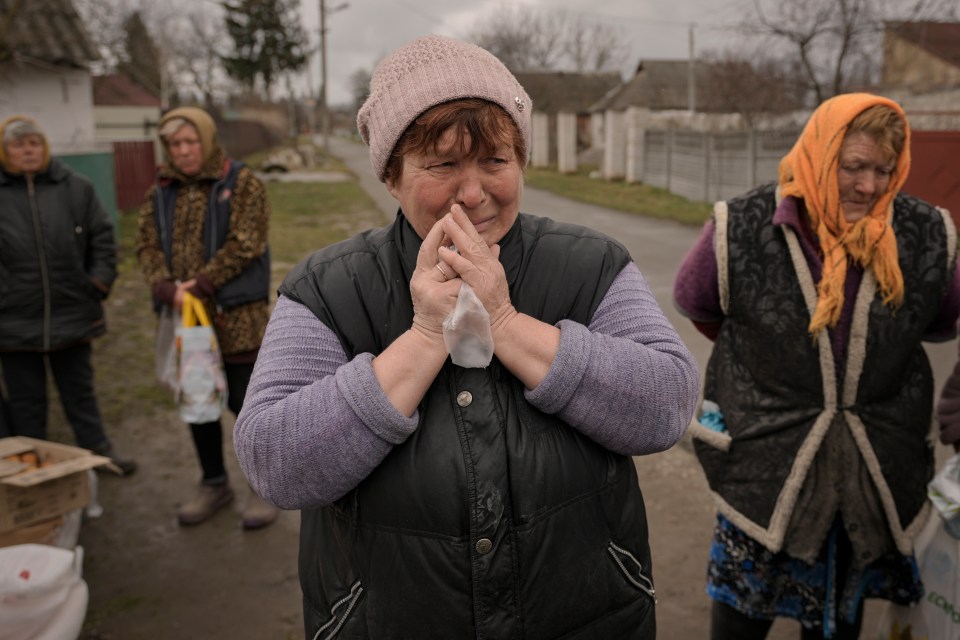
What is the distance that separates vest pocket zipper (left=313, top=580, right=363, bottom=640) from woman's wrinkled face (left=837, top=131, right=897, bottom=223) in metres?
1.64

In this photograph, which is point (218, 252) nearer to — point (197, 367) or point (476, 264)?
point (197, 367)

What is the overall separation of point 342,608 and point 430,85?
3.09ft

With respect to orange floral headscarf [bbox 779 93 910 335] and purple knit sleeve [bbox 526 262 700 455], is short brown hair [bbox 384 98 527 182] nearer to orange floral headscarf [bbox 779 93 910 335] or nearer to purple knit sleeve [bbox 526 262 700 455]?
purple knit sleeve [bbox 526 262 700 455]

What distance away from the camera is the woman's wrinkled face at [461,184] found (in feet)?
4.41

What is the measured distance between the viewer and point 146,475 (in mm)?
4398

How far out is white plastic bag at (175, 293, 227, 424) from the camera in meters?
3.53

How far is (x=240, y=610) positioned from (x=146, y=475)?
156cm

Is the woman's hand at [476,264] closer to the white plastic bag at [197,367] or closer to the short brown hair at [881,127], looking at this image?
the short brown hair at [881,127]

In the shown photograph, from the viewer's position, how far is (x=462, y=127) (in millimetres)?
1312

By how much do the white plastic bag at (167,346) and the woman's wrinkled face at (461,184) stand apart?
8.71 ft

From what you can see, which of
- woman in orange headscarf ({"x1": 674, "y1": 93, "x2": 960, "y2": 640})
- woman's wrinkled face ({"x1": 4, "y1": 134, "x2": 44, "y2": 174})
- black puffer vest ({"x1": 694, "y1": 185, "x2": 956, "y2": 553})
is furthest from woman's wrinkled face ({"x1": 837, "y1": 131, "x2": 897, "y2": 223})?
woman's wrinkled face ({"x1": 4, "y1": 134, "x2": 44, "y2": 174})

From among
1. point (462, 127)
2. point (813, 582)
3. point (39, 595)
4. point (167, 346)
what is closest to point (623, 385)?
point (462, 127)

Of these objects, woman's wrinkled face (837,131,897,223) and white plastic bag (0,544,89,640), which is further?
white plastic bag (0,544,89,640)

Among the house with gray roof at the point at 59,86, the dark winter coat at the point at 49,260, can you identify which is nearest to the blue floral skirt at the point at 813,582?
the dark winter coat at the point at 49,260
